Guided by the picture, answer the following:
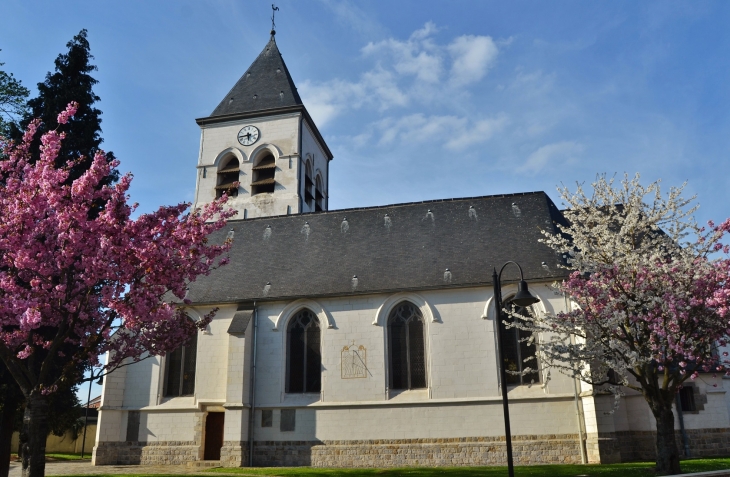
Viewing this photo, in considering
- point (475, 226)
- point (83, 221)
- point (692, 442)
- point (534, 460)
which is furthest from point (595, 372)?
point (83, 221)

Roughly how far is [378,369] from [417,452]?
2.90 meters

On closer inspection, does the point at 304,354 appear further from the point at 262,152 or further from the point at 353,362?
the point at 262,152

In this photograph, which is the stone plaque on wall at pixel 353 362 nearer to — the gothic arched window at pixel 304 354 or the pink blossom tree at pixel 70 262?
the gothic arched window at pixel 304 354

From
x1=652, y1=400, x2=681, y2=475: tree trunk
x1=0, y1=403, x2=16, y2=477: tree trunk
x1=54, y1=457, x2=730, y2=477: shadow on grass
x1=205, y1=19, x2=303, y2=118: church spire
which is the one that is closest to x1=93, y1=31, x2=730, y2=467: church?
x1=54, y1=457, x2=730, y2=477: shadow on grass

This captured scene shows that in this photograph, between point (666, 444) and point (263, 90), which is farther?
point (263, 90)

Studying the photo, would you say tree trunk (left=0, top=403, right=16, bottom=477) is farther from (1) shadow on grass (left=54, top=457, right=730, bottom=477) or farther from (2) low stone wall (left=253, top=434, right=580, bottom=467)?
(2) low stone wall (left=253, top=434, right=580, bottom=467)

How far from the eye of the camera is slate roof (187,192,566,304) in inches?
834

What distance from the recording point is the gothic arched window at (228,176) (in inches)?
1276

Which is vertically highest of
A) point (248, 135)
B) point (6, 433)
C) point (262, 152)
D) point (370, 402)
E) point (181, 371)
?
point (248, 135)

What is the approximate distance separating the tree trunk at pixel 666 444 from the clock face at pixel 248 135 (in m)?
24.4

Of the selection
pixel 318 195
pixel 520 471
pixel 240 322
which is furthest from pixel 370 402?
pixel 318 195

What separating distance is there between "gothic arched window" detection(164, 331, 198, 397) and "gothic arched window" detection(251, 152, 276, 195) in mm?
11507

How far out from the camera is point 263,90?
3522 cm

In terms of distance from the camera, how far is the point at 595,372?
53.1 ft
